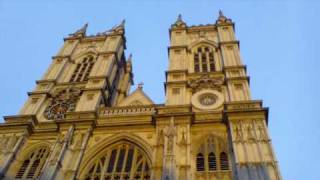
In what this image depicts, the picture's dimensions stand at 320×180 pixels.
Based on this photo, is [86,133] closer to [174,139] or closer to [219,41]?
[174,139]

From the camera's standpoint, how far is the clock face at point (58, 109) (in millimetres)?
25530

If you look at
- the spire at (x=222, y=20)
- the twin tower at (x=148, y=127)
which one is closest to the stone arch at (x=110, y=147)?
the twin tower at (x=148, y=127)

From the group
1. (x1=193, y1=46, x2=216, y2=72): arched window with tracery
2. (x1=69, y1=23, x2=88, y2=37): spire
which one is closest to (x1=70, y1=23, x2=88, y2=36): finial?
(x1=69, y1=23, x2=88, y2=37): spire

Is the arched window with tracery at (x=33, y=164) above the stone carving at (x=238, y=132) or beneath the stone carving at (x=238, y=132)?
beneath

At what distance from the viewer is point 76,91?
27688mm

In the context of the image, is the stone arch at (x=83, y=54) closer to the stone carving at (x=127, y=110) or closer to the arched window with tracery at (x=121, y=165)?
the stone carving at (x=127, y=110)

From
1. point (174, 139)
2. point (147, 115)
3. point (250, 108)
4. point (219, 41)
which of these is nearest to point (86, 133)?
point (147, 115)

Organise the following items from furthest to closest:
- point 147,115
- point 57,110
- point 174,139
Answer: point 57,110 < point 147,115 < point 174,139

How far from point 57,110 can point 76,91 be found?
223 centimetres

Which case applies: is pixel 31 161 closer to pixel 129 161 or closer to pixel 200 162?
pixel 129 161

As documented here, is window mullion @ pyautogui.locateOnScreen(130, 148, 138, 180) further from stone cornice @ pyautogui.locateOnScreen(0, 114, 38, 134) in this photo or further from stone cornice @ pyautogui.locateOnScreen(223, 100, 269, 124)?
stone cornice @ pyautogui.locateOnScreen(0, 114, 38, 134)

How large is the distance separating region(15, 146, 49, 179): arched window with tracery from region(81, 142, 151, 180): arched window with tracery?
2.95 m

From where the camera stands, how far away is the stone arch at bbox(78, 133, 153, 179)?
817 inches

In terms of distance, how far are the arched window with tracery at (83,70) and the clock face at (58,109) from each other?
3.06m
